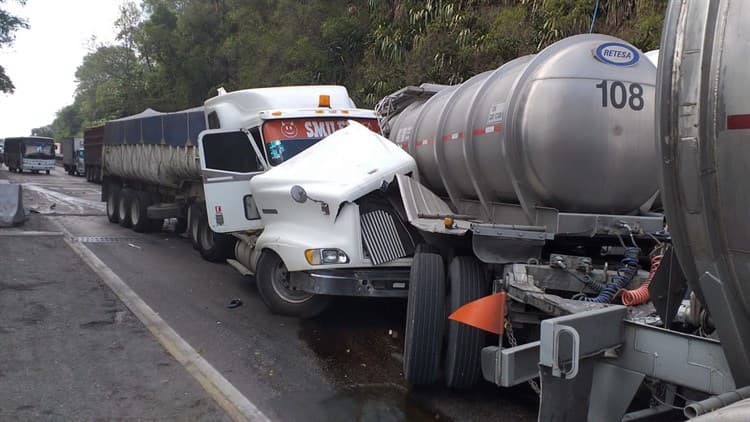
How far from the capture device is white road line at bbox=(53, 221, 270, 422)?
17.1 ft

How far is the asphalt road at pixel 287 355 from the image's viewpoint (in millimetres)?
5359

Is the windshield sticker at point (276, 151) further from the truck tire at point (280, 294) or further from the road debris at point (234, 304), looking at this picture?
the road debris at point (234, 304)

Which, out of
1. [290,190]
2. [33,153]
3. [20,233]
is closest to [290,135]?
[290,190]

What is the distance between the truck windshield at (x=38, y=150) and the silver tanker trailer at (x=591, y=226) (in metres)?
45.1

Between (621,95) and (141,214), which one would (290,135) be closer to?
(621,95)

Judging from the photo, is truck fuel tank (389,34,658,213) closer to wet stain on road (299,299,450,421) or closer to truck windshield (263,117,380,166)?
wet stain on road (299,299,450,421)

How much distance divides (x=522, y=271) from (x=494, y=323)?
1.02 m

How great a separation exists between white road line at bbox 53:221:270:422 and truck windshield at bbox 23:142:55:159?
41956 mm

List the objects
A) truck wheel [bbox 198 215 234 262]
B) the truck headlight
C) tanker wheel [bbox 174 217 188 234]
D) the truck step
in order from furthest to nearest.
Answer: tanker wheel [bbox 174 217 188 234]
truck wheel [bbox 198 215 234 262]
the truck step
the truck headlight

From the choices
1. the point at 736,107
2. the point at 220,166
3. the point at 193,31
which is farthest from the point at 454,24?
the point at 193,31

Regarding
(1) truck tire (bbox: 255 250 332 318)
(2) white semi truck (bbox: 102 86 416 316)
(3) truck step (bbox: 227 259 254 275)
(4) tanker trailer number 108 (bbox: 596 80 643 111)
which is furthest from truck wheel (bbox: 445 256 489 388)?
(3) truck step (bbox: 227 259 254 275)

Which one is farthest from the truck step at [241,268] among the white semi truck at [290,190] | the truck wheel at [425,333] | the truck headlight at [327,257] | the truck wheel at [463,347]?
the truck wheel at [463,347]

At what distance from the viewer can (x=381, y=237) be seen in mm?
7195

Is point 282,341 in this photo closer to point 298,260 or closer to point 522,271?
point 298,260
